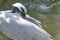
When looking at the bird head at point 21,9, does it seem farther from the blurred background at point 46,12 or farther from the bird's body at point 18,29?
the blurred background at point 46,12

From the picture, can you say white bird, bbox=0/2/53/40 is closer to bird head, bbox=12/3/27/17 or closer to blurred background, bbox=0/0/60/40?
bird head, bbox=12/3/27/17

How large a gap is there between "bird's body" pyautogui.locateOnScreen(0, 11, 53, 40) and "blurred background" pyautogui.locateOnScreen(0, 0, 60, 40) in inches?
58.9

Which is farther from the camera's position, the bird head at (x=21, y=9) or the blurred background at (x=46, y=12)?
the blurred background at (x=46, y=12)

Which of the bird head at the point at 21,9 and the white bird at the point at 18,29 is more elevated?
the bird head at the point at 21,9

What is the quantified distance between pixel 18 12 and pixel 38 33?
1.26ft

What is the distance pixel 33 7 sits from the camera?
20.9ft

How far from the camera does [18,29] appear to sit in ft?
9.57

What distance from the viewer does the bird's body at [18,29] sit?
2.89m

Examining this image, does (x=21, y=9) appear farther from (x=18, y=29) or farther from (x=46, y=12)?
(x=46, y=12)

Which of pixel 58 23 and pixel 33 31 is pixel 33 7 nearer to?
pixel 58 23

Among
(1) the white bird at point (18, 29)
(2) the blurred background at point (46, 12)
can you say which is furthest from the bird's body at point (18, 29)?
(2) the blurred background at point (46, 12)

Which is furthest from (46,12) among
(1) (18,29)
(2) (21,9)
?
(1) (18,29)

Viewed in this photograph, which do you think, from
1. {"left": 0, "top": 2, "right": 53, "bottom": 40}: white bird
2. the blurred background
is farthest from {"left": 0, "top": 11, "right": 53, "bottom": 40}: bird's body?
the blurred background

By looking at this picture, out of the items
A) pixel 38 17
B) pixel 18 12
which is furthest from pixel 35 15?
pixel 18 12
